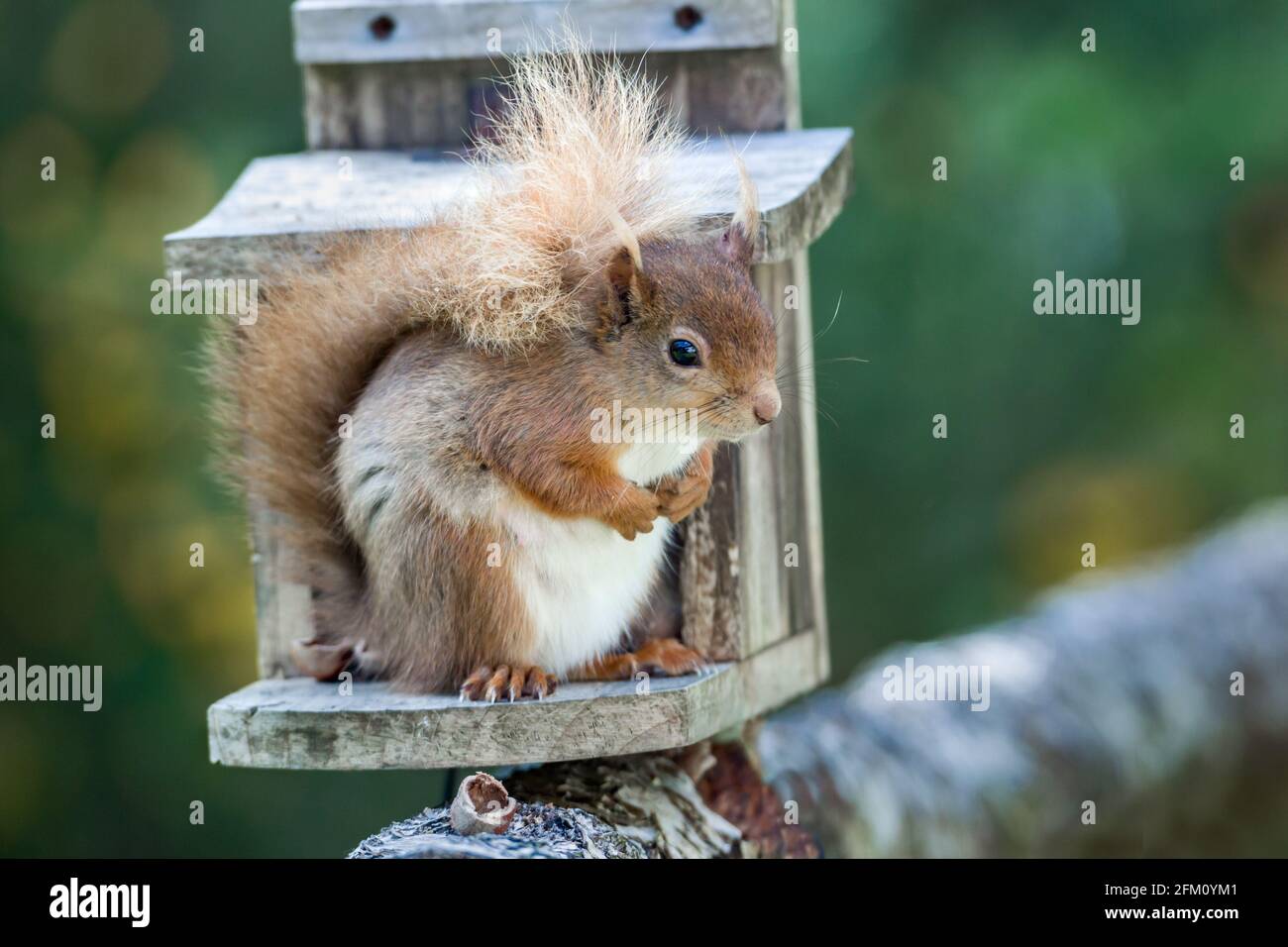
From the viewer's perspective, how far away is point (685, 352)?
7.18ft

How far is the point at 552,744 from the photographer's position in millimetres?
2277

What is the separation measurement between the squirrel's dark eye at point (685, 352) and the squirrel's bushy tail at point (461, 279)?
0.53 ft

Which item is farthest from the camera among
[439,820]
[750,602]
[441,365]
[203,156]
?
[203,156]

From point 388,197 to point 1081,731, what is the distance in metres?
1.92

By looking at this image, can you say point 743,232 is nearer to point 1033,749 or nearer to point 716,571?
point 716,571

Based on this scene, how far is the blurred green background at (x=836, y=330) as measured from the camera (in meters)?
4.15

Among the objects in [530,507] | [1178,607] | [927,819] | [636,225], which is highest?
[636,225]

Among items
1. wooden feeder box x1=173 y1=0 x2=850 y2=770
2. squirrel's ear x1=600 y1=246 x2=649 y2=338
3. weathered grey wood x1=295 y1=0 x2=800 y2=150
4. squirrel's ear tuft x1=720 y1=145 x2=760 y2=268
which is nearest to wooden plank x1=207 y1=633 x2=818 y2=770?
wooden feeder box x1=173 y1=0 x2=850 y2=770

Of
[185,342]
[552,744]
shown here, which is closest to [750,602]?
[552,744]

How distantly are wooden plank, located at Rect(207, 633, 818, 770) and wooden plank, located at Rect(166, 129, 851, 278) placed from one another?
71cm

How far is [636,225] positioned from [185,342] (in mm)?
2388

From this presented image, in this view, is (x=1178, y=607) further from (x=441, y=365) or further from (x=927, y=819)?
(x=441, y=365)

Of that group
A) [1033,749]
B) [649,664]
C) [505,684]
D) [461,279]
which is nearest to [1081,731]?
Answer: [1033,749]

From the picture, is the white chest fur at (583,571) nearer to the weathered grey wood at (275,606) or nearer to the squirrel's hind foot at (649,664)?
the squirrel's hind foot at (649,664)
